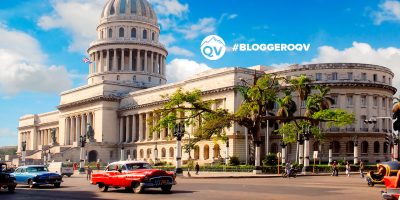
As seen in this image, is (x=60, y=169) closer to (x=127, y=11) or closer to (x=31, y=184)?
(x=31, y=184)

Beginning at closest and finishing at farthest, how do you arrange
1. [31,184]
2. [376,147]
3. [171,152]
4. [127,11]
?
[31,184], [376,147], [171,152], [127,11]

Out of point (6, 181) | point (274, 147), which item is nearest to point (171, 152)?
point (274, 147)

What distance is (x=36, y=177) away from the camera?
121 ft

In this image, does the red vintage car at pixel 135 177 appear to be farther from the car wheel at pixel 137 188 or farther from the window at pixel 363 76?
the window at pixel 363 76

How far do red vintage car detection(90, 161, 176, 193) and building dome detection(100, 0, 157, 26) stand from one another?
10551cm

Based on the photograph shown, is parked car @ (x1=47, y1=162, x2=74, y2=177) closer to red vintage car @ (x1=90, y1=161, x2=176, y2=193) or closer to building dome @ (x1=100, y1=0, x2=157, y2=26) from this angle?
red vintage car @ (x1=90, y1=161, x2=176, y2=193)

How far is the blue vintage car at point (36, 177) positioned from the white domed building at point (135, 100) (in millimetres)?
42530

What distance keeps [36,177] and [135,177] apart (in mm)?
9650

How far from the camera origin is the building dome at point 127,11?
135750 mm

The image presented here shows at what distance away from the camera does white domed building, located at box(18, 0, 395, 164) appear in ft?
291

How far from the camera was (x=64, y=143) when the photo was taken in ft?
429

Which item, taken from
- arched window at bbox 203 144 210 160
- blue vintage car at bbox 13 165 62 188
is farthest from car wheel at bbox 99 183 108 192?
arched window at bbox 203 144 210 160

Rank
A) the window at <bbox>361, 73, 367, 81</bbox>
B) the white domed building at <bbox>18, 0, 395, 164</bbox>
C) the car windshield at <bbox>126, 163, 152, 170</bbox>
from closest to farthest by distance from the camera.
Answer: the car windshield at <bbox>126, 163, 152, 170</bbox>, the white domed building at <bbox>18, 0, 395, 164</bbox>, the window at <bbox>361, 73, 367, 81</bbox>

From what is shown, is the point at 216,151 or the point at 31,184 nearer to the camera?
the point at 31,184
